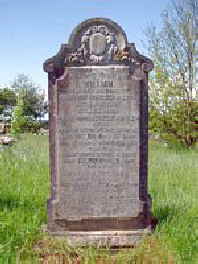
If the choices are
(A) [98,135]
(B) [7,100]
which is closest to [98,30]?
(A) [98,135]

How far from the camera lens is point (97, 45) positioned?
157 inches

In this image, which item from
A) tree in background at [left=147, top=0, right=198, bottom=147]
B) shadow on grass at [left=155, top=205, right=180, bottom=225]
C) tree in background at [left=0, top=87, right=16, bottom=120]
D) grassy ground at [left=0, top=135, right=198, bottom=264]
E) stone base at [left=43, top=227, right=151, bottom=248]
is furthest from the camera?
tree in background at [left=0, top=87, right=16, bottom=120]

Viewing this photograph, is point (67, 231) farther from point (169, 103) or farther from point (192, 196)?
point (169, 103)

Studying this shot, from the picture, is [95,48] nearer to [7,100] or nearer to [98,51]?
[98,51]

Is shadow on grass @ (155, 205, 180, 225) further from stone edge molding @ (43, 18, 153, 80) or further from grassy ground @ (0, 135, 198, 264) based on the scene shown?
stone edge molding @ (43, 18, 153, 80)

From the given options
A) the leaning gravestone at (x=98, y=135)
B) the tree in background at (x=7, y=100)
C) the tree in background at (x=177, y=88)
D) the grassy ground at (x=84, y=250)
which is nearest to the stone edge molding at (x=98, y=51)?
the leaning gravestone at (x=98, y=135)

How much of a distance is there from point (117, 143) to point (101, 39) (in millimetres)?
1104

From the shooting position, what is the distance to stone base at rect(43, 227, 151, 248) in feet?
12.8

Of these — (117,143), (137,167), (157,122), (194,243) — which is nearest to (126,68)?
(117,143)

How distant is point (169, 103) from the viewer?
17.0m

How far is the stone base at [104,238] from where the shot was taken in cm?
389

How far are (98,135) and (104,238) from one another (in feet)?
3.49

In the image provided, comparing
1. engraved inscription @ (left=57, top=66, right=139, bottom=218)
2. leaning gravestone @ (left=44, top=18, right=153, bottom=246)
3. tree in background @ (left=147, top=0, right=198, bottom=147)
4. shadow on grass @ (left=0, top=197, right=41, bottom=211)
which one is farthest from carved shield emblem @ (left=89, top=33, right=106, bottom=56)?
tree in background @ (left=147, top=0, right=198, bottom=147)

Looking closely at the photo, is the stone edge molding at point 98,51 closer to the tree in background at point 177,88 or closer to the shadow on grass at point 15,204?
the shadow on grass at point 15,204
